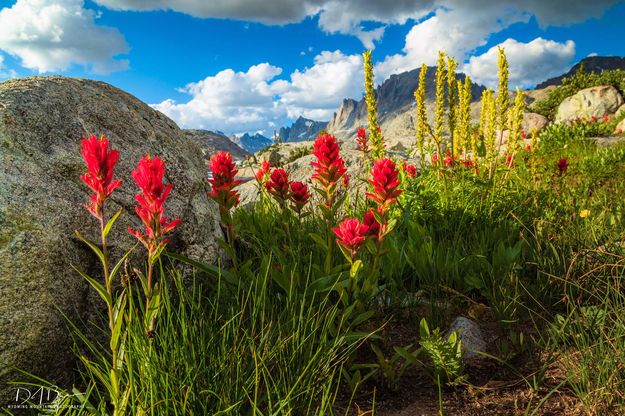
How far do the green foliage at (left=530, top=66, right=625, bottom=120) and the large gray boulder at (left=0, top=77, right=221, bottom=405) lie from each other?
27.0 m

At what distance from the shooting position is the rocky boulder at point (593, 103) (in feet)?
73.6

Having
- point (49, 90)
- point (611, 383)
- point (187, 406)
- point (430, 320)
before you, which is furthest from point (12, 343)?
point (611, 383)

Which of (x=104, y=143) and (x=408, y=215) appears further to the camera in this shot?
(x=408, y=215)

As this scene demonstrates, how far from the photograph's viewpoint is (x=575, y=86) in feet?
84.2

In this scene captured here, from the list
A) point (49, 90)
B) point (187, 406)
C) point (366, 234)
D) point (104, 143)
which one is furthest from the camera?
point (49, 90)

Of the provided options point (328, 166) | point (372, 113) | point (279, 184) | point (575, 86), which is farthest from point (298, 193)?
point (575, 86)

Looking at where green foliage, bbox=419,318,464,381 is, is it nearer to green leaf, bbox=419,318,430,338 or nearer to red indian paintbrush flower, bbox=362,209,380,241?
green leaf, bbox=419,318,430,338

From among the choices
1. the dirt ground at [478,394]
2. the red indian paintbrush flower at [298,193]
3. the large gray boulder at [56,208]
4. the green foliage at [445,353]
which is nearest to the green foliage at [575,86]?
the red indian paintbrush flower at [298,193]

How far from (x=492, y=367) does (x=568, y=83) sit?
29794 mm

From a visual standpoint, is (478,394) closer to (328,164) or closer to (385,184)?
(385,184)

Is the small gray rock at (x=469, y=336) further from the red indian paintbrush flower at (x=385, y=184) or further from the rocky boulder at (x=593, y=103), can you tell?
the rocky boulder at (x=593, y=103)

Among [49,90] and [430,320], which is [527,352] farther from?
[49,90]

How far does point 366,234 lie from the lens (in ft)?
8.27

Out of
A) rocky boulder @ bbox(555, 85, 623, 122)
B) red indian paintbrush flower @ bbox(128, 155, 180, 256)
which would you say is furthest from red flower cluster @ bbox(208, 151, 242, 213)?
rocky boulder @ bbox(555, 85, 623, 122)
